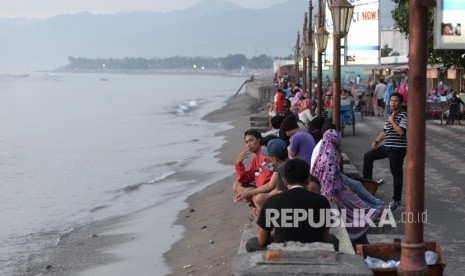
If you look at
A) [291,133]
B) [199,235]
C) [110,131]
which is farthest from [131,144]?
[291,133]

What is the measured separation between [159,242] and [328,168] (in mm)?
5923

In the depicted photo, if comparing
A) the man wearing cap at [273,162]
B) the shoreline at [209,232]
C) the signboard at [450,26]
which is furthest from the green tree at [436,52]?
the man wearing cap at [273,162]

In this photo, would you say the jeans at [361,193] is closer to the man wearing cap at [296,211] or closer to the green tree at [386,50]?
the man wearing cap at [296,211]

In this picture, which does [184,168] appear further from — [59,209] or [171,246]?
[171,246]

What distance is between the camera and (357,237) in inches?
332

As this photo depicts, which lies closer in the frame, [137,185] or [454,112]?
[137,185]

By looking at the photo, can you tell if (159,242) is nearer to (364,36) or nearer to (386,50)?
(364,36)

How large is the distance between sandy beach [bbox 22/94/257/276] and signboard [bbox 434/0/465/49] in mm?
4507

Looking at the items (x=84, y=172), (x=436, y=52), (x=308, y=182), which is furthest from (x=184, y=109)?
(x=308, y=182)

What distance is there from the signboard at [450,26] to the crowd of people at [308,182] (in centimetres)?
334

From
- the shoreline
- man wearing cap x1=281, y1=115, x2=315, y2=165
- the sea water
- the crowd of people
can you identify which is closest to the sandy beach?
the shoreline

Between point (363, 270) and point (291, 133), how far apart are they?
5662 millimetres

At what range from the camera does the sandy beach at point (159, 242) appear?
12.1 m

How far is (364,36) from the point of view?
23297 mm
